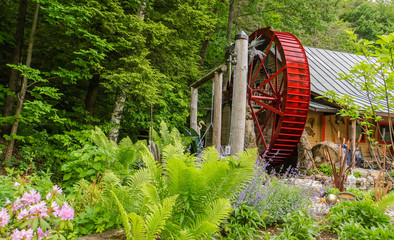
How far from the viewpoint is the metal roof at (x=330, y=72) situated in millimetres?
10602

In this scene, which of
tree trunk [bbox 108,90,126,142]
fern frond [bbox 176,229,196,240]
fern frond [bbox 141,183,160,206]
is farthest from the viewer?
tree trunk [bbox 108,90,126,142]

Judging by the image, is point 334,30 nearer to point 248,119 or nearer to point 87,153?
point 248,119

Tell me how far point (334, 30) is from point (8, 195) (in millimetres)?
20302

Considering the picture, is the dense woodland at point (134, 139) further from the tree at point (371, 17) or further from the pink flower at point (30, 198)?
the tree at point (371, 17)

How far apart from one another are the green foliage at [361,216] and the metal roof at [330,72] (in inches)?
280

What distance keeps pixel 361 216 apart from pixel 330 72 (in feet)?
33.1

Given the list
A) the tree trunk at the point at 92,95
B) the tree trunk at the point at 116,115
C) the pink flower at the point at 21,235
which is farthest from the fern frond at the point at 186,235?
the tree trunk at the point at 92,95

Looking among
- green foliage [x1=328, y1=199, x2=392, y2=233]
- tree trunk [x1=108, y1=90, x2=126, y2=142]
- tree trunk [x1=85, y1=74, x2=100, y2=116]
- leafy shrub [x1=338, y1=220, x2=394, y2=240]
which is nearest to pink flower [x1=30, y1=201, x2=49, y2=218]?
leafy shrub [x1=338, y1=220, x2=394, y2=240]

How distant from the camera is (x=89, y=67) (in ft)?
23.9

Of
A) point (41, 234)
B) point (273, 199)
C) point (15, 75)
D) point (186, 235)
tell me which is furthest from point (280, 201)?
point (15, 75)

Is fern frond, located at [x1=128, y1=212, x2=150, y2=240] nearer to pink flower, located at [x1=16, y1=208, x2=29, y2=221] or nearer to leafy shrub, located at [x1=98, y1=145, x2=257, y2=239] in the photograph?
leafy shrub, located at [x1=98, y1=145, x2=257, y2=239]

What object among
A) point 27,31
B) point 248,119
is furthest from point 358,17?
point 27,31

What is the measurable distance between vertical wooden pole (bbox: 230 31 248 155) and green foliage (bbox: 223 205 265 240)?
62.4 inches

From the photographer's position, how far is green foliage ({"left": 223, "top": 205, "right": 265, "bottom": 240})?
2.90m
